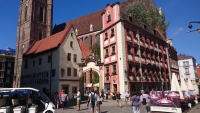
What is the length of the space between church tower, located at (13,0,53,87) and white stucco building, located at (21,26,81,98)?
17.8m

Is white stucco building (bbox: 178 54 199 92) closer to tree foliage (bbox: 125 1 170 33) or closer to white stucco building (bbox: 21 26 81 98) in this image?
tree foliage (bbox: 125 1 170 33)

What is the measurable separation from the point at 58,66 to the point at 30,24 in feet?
92.4

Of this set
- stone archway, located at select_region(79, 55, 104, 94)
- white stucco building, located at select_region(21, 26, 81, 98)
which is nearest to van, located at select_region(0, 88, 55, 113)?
white stucco building, located at select_region(21, 26, 81, 98)

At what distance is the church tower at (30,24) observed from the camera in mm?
46812

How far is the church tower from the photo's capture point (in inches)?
1843

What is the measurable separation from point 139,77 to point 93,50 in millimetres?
14038

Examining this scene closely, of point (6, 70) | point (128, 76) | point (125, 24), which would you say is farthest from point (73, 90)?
point (6, 70)

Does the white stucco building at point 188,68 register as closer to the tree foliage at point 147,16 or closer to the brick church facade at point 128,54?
the brick church facade at point 128,54

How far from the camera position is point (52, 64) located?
87.7 ft

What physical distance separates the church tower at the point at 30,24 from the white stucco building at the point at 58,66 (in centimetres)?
1780

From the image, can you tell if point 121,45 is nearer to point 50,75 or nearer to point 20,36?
point 50,75

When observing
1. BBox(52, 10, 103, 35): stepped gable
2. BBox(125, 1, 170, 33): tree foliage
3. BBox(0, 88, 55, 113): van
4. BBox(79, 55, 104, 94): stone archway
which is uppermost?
BBox(52, 10, 103, 35): stepped gable

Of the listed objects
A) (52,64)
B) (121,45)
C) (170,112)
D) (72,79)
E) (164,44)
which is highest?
(164,44)

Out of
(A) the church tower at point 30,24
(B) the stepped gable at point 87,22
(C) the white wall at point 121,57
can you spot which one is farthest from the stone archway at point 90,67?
(B) the stepped gable at point 87,22
